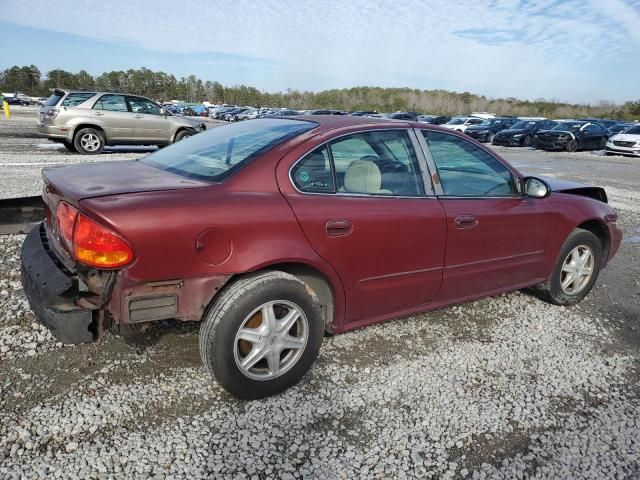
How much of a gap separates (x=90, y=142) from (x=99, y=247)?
11.4 meters

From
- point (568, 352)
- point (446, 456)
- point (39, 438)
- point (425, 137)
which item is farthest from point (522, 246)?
point (39, 438)

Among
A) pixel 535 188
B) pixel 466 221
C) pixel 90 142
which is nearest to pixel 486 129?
pixel 90 142

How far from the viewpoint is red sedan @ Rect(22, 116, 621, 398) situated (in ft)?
7.68

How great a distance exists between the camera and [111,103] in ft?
40.8

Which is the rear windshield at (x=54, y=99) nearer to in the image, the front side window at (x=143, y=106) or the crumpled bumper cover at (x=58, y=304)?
the front side window at (x=143, y=106)

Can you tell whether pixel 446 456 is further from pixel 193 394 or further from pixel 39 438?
pixel 39 438

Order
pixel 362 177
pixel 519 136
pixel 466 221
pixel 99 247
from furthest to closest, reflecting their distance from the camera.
Result: pixel 519 136 → pixel 466 221 → pixel 362 177 → pixel 99 247

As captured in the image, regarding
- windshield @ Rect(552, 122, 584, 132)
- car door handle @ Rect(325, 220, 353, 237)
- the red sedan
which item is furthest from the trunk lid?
windshield @ Rect(552, 122, 584, 132)

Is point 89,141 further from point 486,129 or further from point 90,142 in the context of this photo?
point 486,129

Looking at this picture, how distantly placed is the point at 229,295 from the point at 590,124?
86.3 feet

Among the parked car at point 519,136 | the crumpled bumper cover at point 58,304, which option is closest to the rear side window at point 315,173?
the crumpled bumper cover at point 58,304

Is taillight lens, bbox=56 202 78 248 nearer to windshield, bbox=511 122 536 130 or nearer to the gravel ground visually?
the gravel ground

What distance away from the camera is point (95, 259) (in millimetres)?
2279

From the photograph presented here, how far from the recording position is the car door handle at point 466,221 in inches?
130
